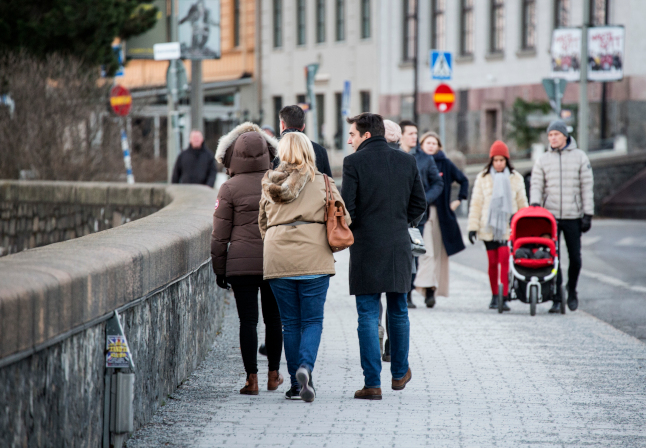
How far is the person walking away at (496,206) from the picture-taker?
11.7 metres

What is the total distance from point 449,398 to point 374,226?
1077 mm

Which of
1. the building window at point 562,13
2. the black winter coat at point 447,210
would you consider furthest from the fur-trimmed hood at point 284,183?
the building window at point 562,13

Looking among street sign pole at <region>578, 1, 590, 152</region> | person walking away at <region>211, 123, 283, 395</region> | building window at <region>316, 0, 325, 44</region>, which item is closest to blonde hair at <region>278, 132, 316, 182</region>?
person walking away at <region>211, 123, 283, 395</region>

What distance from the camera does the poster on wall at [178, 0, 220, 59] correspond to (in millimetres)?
19484

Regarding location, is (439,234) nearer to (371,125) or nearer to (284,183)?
(371,125)

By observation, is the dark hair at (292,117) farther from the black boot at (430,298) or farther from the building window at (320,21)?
the building window at (320,21)

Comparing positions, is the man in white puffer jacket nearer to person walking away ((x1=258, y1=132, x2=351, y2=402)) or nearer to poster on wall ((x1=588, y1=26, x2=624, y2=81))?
person walking away ((x1=258, y1=132, x2=351, y2=402))

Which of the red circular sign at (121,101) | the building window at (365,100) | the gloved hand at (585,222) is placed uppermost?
the building window at (365,100)

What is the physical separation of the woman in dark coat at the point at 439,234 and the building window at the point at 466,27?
109 ft

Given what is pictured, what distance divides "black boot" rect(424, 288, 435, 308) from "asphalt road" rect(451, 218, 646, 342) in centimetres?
72

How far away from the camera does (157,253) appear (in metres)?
6.07

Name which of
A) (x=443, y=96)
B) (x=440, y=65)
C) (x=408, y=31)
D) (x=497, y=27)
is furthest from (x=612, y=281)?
(x=408, y=31)

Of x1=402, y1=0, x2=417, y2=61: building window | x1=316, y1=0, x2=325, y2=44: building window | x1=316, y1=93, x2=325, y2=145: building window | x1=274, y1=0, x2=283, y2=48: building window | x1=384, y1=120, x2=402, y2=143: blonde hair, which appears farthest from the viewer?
x1=274, y1=0, x2=283, y2=48: building window

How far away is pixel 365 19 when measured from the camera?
48656mm
